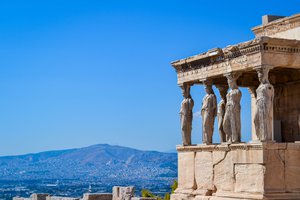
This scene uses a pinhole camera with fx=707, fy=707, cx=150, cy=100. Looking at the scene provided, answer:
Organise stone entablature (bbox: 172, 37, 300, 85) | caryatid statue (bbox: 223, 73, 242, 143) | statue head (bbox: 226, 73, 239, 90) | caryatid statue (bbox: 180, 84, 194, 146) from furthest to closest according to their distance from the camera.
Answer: caryatid statue (bbox: 180, 84, 194, 146)
statue head (bbox: 226, 73, 239, 90)
caryatid statue (bbox: 223, 73, 242, 143)
stone entablature (bbox: 172, 37, 300, 85)

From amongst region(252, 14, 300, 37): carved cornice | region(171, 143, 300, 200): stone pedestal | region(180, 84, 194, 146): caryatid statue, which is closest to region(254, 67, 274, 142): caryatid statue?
region(171, 143, 300, 200): stone pedestal

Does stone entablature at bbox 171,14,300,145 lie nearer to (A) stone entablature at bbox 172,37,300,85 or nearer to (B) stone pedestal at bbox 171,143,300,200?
(A) stone entablature at bbox 172,37,300,85

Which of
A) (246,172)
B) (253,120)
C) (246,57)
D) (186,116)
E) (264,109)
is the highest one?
(246,57)

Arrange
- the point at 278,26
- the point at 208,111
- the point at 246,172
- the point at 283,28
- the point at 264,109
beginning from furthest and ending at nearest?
the point at 278,26, the point at 283,28, the point at 208,111, the point at 246,172, the point at 264,109

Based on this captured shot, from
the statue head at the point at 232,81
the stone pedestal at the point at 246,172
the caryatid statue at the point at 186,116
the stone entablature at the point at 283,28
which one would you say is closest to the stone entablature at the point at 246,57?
the statue head at the point at 232,81

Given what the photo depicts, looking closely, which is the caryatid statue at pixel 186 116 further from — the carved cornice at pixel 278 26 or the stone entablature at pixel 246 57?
the carved cornice at pixel 278 26

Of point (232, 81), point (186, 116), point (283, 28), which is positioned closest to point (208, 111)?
point (186, 116)

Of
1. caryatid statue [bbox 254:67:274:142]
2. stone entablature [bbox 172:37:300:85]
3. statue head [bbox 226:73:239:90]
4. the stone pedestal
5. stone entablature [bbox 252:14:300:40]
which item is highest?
stone entablature [bbox 252:14:300:40]

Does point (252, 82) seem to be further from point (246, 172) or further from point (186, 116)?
point (246, 172)

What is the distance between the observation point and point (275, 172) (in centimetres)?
1548

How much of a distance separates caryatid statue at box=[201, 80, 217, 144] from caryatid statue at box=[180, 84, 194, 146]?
3.06 ft

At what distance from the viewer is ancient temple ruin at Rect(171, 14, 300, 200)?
612 inches

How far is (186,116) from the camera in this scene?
735 inches

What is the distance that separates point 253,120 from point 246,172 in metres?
1.40
